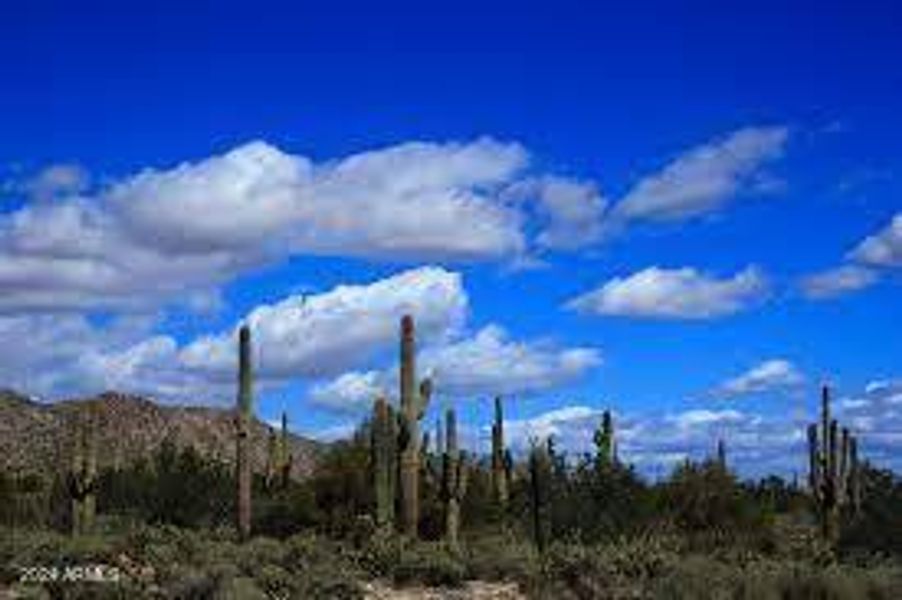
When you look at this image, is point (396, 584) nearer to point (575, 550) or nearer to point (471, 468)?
point (575, 550)

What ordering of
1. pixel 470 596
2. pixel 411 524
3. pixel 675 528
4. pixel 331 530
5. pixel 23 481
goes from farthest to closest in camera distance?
pixel 23 481 → pixel 675 528 → pixel 331 530 → pixel 411 524 → pixel 470 596

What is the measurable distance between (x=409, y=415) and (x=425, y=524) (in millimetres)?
6368

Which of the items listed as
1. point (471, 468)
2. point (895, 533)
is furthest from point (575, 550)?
point (471, 468)

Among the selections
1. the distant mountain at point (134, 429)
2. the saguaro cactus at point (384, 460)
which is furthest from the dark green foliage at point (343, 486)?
the distant mountain at point (134, 429)

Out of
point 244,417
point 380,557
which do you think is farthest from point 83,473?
point 380,557

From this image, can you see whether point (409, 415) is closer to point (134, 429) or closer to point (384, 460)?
point (384, 460)

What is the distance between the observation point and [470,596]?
22328mm

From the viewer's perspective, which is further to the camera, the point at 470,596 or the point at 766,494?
A: the point at 766,494

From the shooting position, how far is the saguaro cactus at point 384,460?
30844 millimetres

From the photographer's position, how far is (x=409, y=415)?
2914cm

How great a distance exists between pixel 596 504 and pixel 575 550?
36.4 ft

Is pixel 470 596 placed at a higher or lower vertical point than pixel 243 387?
lower

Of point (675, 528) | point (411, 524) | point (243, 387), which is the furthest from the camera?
point (675, 528)

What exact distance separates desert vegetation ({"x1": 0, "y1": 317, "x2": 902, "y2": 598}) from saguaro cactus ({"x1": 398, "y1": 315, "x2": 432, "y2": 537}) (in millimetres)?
31
